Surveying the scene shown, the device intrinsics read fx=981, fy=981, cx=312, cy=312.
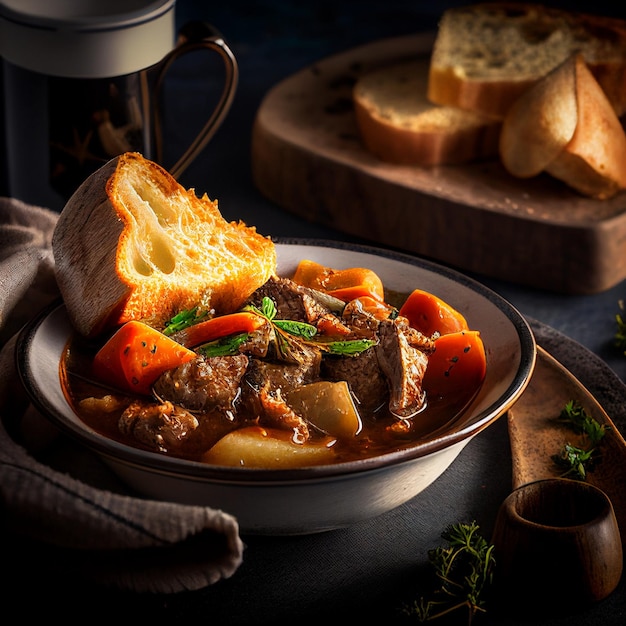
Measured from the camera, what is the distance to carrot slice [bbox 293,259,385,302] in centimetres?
274

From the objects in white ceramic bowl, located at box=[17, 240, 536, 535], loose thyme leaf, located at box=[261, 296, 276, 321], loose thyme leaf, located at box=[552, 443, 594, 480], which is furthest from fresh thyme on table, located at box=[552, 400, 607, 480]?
loose thyme leaf, located at box=[261, 296, 276, 321]

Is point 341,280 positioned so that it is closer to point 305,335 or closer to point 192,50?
point 305,335

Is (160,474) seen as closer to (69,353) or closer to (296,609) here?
(296,609)

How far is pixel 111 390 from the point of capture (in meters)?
2.43

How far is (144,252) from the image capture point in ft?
8.40

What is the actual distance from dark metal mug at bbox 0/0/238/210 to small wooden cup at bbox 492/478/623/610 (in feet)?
6.79

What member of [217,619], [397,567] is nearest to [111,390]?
[217,619]

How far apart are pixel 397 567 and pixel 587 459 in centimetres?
61

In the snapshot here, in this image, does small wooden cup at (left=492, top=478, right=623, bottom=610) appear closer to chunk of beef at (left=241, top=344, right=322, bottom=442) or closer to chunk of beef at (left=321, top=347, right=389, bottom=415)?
chunk of beef at (left=321, top=347, right=389, bottom=415)

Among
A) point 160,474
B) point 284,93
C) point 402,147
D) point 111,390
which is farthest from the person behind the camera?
point 284,93

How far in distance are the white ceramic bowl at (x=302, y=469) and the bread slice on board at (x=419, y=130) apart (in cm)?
167

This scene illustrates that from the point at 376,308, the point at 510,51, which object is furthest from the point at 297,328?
the point at 510,51

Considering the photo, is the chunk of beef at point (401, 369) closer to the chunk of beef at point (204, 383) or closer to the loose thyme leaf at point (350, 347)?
the loose thyme leaf at point (350, 347)

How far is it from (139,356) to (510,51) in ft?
9.90
